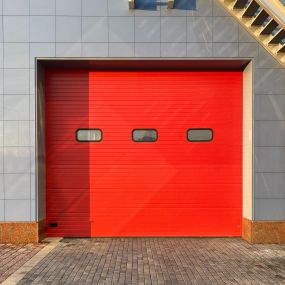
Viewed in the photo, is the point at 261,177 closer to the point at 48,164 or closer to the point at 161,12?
the point at 161,12

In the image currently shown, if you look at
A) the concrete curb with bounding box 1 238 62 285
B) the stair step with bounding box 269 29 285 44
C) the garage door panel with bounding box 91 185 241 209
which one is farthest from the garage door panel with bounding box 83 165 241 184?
the stair step with bounding box 269 29 285 44

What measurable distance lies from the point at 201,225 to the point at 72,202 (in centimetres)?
310

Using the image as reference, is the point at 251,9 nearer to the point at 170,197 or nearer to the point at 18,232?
the point at 170,197

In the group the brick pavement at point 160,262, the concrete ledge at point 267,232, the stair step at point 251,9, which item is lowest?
the brick pavement at point 160,262

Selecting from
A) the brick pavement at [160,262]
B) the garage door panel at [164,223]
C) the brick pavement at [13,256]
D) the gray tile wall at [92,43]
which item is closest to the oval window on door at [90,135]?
the gray tile wall at [92,43]

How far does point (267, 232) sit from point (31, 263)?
496cm

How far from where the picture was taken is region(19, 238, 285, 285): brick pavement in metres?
5.79

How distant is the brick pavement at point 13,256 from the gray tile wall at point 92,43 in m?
0.74

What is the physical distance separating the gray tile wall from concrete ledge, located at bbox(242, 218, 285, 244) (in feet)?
0.50

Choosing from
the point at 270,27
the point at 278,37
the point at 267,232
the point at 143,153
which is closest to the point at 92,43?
the point at 143,153

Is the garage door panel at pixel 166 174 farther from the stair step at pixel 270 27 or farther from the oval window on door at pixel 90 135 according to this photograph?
the stair step at pixel 270 27

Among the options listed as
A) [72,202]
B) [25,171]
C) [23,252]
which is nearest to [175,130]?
[72,202]

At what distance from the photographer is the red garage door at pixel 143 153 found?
28.4ft

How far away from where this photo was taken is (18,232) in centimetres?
797
